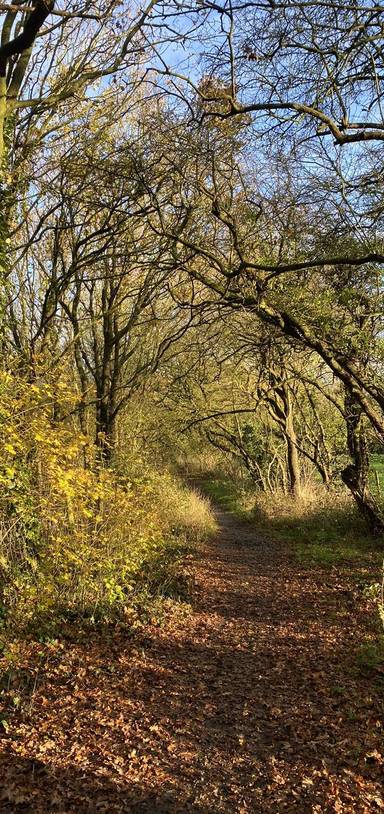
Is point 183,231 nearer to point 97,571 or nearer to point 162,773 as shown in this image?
point 97,571

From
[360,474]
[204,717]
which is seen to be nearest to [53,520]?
[204,717]

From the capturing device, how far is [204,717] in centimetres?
492

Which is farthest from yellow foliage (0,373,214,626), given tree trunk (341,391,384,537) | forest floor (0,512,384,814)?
tree trunk (341,391,384,537)

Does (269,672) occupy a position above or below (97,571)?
below

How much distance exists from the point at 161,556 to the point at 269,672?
4.93 meters

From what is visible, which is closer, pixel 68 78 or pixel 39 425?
pixel 39 425

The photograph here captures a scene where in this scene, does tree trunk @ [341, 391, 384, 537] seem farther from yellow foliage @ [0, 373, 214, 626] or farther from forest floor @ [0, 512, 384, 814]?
yellow foliage @ [0, 373, 214, 626]

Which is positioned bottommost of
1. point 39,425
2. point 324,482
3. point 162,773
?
point 162,773

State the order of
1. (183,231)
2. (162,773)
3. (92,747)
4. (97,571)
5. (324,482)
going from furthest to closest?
(324,482)
(183,231)
(97,571)
(92,747)
(162,773)

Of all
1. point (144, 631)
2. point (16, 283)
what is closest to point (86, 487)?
point (144, 631)

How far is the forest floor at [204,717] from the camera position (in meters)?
3.80

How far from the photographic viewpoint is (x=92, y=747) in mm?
4434

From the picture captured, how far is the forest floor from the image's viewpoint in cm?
380

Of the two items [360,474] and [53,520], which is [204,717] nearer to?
[53,520]
